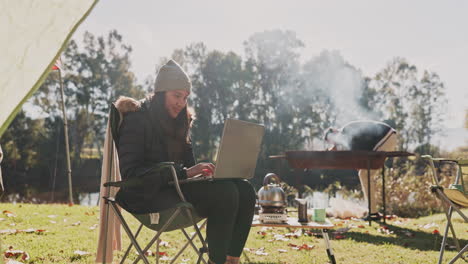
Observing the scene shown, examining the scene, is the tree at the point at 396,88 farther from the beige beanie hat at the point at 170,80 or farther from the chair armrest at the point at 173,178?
the chair armrest at the point at 173,178

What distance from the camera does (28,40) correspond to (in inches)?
26.7

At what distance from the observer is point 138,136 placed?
2125 mm

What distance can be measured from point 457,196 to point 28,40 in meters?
2.75

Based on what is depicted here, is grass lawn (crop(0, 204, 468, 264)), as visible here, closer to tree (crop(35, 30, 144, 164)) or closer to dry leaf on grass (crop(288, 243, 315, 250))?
dry leaf on grass (crop(288, 243, 315, 250))

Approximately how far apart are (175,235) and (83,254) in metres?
1.21

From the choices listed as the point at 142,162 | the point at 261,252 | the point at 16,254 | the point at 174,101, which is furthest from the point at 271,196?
the point at 16,254

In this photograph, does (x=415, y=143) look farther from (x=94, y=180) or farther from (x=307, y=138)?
(x=94, y=180)

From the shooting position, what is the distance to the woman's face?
237cm

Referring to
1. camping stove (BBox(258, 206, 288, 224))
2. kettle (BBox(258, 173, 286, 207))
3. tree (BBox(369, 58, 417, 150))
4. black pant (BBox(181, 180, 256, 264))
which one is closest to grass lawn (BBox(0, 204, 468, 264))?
camping stove (BBox(258, 206, 288, 224))

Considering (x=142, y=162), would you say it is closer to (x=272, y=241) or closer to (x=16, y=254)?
(x=16, y=254)

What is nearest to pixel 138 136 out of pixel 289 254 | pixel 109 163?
pixel 109 163

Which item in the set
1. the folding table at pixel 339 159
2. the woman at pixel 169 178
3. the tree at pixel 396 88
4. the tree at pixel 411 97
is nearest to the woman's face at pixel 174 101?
the woman at pixel 169 178

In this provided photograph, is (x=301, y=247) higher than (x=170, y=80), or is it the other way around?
(x=170, y=80)

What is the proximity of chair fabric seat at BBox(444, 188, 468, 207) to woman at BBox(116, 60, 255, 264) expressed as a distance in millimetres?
1357
